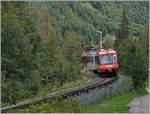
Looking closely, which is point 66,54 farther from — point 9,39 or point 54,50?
point 9,39

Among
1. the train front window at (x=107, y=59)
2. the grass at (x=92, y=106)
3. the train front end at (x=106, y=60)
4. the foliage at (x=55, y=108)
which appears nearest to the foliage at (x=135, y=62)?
the train front end at (x=106, y=60)

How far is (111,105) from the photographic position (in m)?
29.7

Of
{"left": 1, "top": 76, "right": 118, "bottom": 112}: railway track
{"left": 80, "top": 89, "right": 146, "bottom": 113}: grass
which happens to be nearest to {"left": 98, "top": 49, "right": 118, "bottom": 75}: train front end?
{"left": 1, "top": 76, "right": 118, "bottom": 112}: railway track

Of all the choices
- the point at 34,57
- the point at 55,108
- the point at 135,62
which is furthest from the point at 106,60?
the point at 55,108

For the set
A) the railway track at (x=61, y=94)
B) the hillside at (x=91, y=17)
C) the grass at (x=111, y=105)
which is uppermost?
the hillside at (x=91, y=17)

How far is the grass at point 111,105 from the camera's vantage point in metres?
26.4

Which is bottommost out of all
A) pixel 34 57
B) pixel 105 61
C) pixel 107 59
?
pixel 105 61

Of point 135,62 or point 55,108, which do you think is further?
point 135,62

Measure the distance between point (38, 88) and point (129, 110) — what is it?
23.1ft

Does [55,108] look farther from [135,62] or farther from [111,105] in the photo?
[135,62]

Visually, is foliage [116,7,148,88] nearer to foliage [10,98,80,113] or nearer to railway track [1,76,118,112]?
railway track [1,76,118,112]

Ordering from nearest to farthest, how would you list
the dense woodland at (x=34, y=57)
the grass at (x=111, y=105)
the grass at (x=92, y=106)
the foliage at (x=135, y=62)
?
the grass at (x=92, y=106), the grass at (x=111, y=105), the dense woodland at (x=34, y=57), the foliage at (x=135, y=62)

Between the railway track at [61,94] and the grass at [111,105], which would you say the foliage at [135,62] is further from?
the grass at [111,105]

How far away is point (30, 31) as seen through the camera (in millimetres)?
37406
